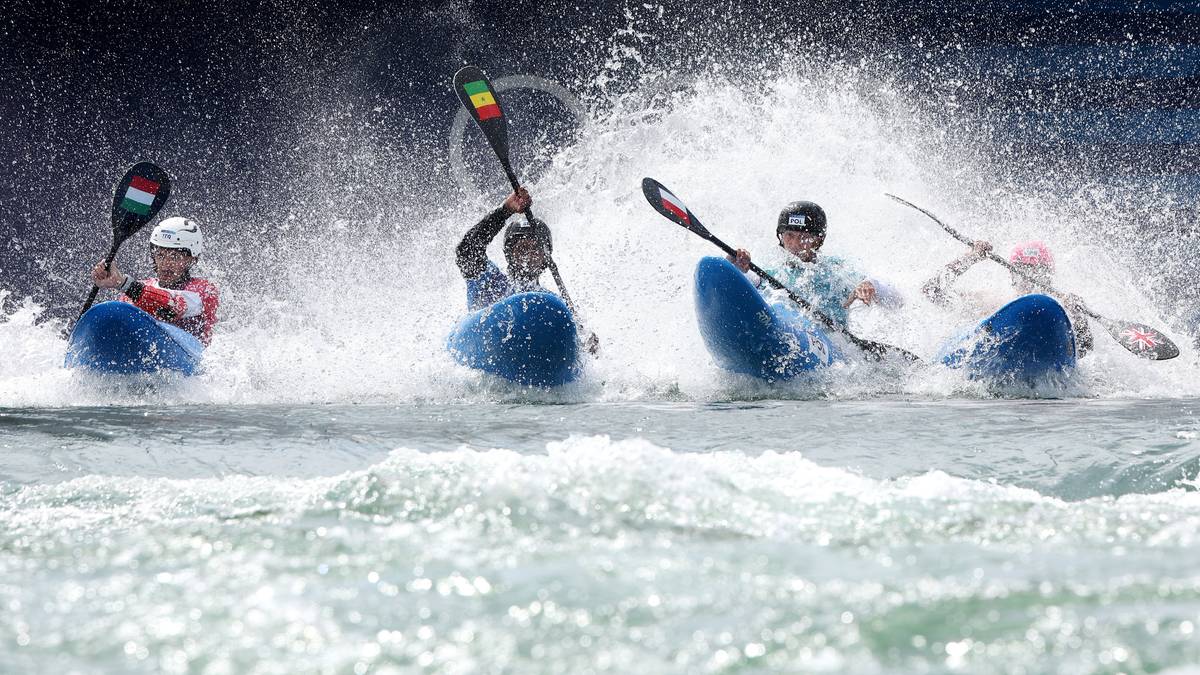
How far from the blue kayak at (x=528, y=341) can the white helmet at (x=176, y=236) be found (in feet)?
4.84

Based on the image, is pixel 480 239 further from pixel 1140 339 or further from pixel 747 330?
pixel 1140 339

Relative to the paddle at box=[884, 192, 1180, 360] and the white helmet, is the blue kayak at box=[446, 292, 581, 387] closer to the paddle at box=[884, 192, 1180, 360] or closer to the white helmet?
the white helmet

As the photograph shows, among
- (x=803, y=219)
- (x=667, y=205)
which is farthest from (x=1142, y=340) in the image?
(x=667, y=205)

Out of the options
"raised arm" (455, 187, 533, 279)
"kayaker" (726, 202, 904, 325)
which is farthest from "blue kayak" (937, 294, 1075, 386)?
"raised arm" (455, 187, 533, 279)

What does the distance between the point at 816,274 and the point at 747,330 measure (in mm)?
753

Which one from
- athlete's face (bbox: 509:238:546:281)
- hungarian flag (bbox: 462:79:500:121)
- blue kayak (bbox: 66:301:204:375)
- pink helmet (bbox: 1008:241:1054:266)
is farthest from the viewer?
pink helmet (bbox: 1008:241:1054:266)

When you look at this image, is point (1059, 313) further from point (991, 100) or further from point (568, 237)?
point (991, 100)

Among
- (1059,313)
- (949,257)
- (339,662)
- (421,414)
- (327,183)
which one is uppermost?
(327,183)

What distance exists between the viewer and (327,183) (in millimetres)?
9078

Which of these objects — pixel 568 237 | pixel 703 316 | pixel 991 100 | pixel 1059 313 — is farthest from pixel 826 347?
pixel 991 100

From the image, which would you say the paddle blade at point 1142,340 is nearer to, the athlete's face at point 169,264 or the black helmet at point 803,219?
the black helmet at point 803,219

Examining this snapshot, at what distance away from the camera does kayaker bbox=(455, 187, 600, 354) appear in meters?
5.27

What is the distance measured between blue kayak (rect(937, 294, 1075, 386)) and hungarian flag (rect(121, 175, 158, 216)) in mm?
3547

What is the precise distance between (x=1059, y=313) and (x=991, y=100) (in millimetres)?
4461
